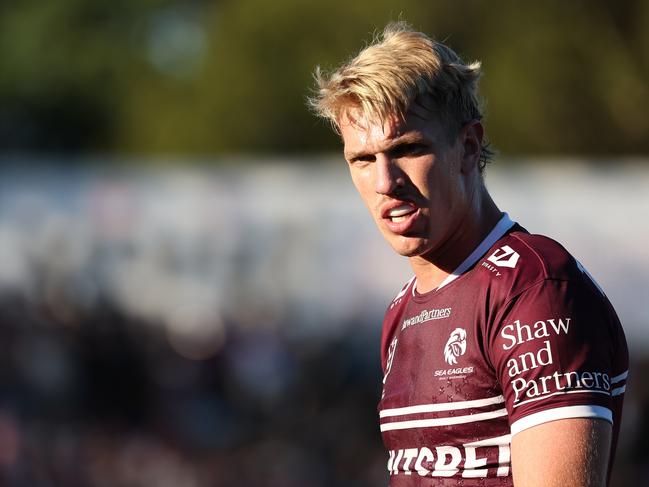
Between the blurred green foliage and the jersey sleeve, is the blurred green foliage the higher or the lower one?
the higher one

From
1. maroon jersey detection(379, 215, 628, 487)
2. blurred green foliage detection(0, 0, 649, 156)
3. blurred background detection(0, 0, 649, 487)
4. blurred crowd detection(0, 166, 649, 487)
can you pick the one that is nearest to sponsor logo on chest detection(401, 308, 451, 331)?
maroon jersey detection(379, 215, 628, 487)

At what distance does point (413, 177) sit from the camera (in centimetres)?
309

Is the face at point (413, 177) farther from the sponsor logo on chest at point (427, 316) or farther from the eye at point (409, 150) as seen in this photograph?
the sponsor logo on chest at point (427, 316)

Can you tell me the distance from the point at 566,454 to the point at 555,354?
9.1 inches

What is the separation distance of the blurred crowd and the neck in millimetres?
9106

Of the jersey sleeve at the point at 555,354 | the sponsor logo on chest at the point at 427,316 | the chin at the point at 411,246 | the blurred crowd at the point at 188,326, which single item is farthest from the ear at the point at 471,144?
the blurred crowd at the point at 188,326

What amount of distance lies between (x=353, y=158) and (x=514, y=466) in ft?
3.11

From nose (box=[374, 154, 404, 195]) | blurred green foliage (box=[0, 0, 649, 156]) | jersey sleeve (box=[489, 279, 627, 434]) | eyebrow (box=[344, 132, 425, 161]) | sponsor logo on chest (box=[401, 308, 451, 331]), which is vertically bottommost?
jersey sleeve (box=[489, 279, 627, 434])

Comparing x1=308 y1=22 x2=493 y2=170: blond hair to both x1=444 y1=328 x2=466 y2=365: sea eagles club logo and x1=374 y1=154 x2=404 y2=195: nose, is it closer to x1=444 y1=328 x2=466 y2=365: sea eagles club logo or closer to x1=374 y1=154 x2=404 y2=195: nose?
x1=374 y1=154 x2=404 y2=195: nose

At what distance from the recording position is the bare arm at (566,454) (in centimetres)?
263

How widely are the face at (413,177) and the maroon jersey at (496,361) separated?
0.43 ft

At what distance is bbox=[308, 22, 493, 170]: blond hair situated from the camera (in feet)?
10.0

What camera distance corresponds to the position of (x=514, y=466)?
2.74 meters

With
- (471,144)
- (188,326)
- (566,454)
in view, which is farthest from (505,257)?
(188,326)
